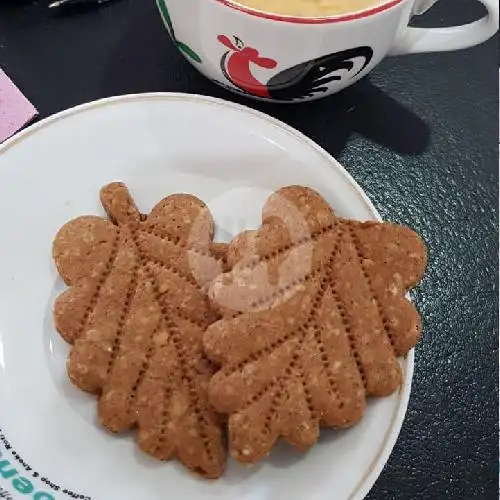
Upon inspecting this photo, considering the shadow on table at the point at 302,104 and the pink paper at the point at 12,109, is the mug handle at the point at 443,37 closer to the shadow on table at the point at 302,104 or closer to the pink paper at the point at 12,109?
the shadow on table at the point at 302,104

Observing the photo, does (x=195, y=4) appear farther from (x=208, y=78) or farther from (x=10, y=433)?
(x=10, y=433)

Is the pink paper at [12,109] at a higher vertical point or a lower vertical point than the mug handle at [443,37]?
higher

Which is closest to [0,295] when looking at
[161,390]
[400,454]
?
[161,390]

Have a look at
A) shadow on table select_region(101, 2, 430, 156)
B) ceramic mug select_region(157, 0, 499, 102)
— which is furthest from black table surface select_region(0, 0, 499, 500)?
ceramic mug select_region(157, 0, 499, 102)

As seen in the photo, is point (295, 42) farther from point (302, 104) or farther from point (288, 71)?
point (302, 104)

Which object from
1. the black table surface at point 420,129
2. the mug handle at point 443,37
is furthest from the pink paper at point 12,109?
the mug handle at point 443,37

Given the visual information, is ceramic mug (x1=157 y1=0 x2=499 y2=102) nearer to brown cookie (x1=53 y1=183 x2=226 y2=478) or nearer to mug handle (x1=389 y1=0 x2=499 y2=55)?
mug handle (x1=389 y1=0 x2=499 y2=55)

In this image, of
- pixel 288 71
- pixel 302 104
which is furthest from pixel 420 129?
pixel 288 71

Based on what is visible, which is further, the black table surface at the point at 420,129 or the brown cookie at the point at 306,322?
the black table surface at the point at 420,129
